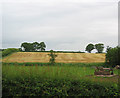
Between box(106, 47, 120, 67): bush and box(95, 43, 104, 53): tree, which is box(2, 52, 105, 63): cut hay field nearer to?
box(106, 47, 120, 67): bush

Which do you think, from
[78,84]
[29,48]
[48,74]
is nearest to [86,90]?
[78,84]

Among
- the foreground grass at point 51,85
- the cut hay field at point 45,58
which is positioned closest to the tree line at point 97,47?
the cut hay field at point 45,58

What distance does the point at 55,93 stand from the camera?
177 inches

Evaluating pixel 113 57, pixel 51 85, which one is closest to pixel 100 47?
pixel 113 57

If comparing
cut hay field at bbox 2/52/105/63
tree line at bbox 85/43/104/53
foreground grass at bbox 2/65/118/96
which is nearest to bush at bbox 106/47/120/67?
cut hay field at bbox 2/52/105/63

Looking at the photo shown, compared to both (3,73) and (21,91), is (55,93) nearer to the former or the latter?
(21,91)

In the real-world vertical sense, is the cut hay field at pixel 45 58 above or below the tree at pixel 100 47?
below

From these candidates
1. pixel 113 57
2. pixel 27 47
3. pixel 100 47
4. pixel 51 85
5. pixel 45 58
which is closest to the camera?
pixel 51 85

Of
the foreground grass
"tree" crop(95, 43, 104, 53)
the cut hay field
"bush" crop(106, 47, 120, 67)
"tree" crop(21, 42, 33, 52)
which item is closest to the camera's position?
the foreground grass

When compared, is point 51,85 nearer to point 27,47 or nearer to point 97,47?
point 27,47

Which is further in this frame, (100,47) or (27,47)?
(100,47)

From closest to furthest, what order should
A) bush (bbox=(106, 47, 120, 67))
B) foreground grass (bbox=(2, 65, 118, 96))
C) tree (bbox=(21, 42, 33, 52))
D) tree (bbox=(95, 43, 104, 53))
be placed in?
1. foreground grass (bbox=(2, 65, 118, 96))
2. bush (bbox=(106, 47, 120, 67))
3. tree (bbox=(21, 42, 33, 52))
4. tree (bbox=(95, 43, 104, 53))

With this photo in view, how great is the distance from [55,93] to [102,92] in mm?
1439

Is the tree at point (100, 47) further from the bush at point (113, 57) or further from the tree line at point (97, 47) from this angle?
the bush at point (113, 57)
